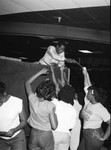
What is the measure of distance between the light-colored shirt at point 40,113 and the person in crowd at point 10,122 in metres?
0.15

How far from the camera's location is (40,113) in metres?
2.05

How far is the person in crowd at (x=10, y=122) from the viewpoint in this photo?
1.92m

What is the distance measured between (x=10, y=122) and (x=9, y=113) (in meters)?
0.10

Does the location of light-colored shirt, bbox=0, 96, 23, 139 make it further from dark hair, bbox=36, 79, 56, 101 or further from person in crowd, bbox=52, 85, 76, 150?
person in crowd, bbox=52, 85, 76, 150

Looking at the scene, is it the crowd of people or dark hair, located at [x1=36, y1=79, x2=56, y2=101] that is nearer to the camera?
the crowd of people

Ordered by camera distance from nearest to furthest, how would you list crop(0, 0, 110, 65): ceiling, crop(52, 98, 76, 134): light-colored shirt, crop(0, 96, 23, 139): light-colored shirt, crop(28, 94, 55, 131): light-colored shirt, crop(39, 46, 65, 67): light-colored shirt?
crop(0, 96, 23, 139): light-colored shirt, crop(28, 94, 55, 131): light-colored shirt, crop(52, 98, 76, 134): light-colored shirt, crop(39, 46, 65, 67): light-colored shirt, crop(0, 0, 110, 65): ceiling

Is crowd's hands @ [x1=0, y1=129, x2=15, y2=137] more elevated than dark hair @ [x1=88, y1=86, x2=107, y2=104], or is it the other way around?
dark hair @ [x1=88, y1=86, x2=107, y2=104]

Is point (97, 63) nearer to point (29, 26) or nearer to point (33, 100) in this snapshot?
point (29, 26)

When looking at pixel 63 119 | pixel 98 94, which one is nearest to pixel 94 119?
pixel 98 94

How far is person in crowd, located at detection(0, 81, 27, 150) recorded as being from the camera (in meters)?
1.92

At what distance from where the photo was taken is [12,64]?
2488 mm

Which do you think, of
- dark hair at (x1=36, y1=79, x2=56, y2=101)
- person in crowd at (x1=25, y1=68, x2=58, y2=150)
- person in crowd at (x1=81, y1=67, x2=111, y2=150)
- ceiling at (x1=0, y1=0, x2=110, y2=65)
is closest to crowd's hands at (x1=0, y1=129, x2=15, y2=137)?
person in crowd at (x1=25, y1=68, x2=58, y2=150)

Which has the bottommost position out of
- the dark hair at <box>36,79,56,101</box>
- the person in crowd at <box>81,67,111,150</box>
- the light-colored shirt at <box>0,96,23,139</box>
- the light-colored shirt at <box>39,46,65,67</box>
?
the person in crowd at <box>81,67,111,150</box>

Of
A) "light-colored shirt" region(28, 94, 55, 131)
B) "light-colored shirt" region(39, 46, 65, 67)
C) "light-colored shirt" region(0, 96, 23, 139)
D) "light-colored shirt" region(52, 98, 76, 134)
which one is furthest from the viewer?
"light-colored shirt" region(39, 46, 65, 67)
